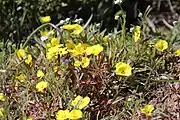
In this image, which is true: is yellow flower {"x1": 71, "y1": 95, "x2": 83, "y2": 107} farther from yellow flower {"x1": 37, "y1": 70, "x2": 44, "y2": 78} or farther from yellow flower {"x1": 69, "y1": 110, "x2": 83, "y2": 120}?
yellow flower {"x1": 37, "y1": 70, "x2": 44, "y2": 78}

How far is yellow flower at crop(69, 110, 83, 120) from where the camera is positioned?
2.36m

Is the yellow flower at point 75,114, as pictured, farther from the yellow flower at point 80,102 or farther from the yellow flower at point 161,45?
the yellow flower at point 161,45

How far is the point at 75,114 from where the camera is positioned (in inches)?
93.2

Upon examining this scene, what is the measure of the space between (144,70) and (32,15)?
2553 mm

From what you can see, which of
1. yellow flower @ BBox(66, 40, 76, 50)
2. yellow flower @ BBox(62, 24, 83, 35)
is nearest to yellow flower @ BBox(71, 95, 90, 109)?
yellow flower @ BBox(66, 40, 76, 50)

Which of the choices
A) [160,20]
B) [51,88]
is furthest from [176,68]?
[160,20]

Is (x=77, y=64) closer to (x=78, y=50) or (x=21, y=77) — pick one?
(x=78, y=50)

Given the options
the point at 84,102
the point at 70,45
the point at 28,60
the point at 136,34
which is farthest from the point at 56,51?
the point at 136,34

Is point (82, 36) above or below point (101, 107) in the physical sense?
above

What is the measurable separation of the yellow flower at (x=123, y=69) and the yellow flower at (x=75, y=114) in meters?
0.28

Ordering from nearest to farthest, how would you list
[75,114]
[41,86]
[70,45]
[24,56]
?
[75,114], [41,86], [70,45], [24,56]

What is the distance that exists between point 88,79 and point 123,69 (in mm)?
157

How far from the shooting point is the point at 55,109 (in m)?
2.51

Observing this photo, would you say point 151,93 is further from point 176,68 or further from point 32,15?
point 32,15
